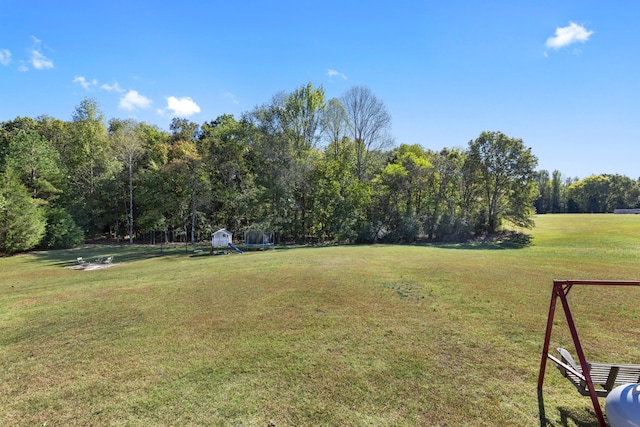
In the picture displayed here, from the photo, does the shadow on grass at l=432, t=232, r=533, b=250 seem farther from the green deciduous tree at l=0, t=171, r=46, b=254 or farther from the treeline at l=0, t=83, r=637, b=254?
the green deciduous tree at l=0, t=171, r=46, b=254

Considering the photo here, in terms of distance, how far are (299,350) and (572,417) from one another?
387cm

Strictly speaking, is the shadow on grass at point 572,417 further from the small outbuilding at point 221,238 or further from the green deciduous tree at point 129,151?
the green deciduous tree at point 129,151

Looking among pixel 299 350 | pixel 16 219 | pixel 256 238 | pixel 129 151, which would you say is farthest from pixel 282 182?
pixel 299 350

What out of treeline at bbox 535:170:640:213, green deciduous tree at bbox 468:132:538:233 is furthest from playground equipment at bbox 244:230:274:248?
treeline at bbox 535:170:640:213

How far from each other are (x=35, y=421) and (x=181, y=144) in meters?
31.4

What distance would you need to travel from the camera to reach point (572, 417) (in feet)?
12.3

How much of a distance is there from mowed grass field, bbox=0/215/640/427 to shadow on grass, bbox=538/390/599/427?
0.02m

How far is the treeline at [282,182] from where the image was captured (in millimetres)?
28750

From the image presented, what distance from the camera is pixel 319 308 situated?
764cm

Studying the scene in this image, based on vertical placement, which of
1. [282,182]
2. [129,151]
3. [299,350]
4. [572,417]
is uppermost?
[129,151]

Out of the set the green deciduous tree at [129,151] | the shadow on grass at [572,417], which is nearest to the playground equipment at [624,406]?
the shadow on grass at [572,417]

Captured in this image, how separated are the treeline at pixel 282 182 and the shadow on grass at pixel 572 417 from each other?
964 inches

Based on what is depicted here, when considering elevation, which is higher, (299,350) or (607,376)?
(607,376)

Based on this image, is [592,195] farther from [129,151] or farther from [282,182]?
[129,151]
